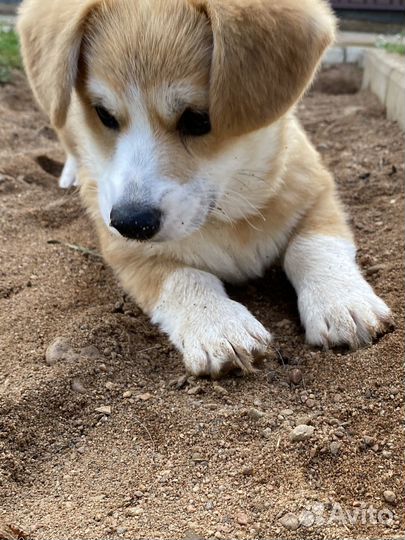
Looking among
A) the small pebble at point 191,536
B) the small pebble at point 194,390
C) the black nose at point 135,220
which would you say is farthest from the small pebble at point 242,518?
the black nose at point 135,220

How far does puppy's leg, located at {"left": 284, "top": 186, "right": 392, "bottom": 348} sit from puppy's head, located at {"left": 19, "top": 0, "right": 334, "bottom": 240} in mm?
527

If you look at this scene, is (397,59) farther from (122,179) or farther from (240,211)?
(122,179)

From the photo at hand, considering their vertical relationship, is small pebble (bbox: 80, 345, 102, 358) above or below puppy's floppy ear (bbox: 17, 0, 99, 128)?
below

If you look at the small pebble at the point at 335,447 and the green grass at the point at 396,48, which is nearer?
the small pebble at the point at 335,447

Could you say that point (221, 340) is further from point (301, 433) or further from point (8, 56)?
point (8, 56)

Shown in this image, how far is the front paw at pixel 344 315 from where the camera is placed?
8.56 feet

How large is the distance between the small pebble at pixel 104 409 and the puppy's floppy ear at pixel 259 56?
45.3 inches

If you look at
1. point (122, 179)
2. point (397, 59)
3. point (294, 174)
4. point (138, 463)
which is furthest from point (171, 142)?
point (397, 59)

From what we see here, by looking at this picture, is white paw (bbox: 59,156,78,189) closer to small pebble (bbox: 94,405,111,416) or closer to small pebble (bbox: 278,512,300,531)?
small pebble (bbox: 94,405,111,416)

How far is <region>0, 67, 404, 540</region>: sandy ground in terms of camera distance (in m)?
1.83

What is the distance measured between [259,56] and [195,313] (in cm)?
105

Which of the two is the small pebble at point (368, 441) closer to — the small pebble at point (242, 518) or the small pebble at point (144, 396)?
the small pebble at point (242, 518)

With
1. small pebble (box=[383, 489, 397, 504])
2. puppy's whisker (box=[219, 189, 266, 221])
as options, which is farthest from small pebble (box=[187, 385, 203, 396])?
puppy's whisker (box=[219, 189, 266, 221])

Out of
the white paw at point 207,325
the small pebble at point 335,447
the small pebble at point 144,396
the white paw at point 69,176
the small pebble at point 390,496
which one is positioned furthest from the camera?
the white paw at point 69,176
